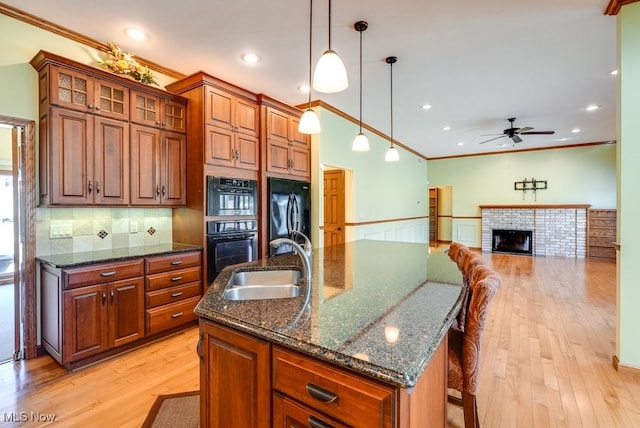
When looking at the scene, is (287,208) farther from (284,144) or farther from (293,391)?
(293,391)

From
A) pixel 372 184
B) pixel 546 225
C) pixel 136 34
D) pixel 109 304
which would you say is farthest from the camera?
pixel 546 225

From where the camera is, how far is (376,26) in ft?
8.59

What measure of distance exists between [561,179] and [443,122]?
15.1 feet

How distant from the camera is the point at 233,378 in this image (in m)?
1.12

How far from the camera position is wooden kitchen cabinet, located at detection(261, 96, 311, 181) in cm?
376

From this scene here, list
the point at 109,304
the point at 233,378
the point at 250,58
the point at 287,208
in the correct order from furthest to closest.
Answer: the point at 287,208 → the point at 250,58 → the point at 109,304 → the point at 233,378

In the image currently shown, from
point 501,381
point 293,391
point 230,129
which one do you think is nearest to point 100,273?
point 230,129

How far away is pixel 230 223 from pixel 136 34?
1.95m

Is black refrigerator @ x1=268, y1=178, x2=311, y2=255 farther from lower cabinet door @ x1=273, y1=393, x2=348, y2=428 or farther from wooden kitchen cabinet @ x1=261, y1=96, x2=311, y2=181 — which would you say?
lower cabinet door @ x1=273, y1=393, x2=348, y2=428

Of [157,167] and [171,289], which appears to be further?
[157,167]

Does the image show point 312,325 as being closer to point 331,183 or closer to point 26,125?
point 26,125

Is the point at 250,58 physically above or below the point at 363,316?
above

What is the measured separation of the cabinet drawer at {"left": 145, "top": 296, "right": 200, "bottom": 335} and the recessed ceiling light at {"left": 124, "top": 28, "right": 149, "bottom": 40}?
250cm

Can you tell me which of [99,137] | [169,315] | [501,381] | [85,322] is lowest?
[501,381]
